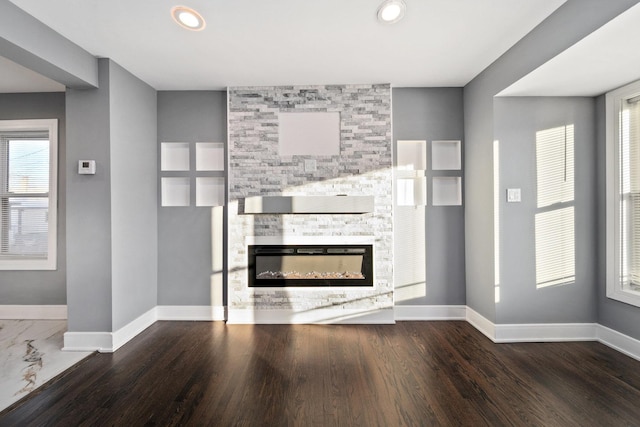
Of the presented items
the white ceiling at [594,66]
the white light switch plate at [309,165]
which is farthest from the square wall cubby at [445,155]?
the white light switch plate at [309,165]

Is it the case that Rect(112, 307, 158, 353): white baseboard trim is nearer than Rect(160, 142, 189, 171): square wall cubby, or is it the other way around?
Rect(112, 307, 158, 353): white baseboard trim

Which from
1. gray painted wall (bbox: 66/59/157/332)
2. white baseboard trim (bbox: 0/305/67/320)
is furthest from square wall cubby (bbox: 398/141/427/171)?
white baseboard trim (bbox: 0/305/67/320)

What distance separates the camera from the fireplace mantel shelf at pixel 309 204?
3508 mm

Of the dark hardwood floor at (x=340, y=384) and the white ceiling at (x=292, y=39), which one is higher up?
the white ceiling at (x=292, y=39)

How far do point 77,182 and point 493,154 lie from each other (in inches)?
152

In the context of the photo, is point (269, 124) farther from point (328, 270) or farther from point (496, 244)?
point (496, 244)

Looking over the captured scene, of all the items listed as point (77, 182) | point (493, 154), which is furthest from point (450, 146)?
point (77, 182)

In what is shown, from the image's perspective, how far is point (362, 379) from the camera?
2.48 m

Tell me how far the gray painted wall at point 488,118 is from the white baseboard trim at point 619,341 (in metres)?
0.98

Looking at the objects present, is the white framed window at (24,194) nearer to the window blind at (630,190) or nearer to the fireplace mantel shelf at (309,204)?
the fireplace mantel shelf at (309,204)

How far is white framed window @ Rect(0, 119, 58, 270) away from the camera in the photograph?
12.9 ft

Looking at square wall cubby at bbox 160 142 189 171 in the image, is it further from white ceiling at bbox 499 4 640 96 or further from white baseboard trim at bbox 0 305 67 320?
white ceiling at bbox 499 4 640 96

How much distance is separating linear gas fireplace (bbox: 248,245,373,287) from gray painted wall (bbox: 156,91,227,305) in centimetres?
61

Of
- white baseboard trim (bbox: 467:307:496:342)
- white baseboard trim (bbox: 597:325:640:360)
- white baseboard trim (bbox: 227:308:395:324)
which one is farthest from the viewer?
white baseboard trim (bbox: 227:308:395:324)
